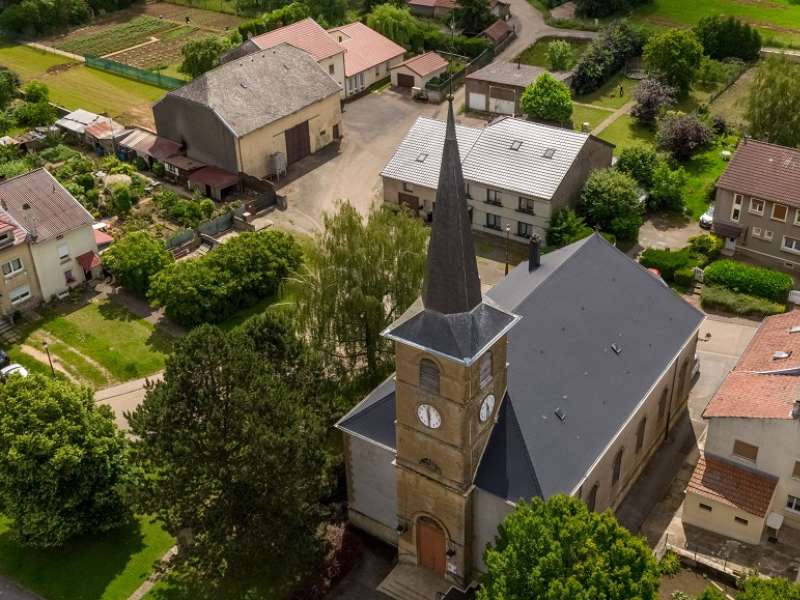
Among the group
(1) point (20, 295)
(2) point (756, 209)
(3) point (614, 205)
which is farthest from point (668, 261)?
(1) point (20, 295)

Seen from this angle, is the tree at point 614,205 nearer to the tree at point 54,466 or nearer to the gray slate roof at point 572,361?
the gray slate roof at point 572,361

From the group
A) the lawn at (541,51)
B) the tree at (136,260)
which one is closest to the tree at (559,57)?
the lawn at (541,51)

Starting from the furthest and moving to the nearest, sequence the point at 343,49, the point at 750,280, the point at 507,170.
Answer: the point at 343,49
the point at 507,170
the point at 750,280

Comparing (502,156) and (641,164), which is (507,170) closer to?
(502,156)

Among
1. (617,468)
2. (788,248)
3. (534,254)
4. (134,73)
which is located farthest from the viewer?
(134,73)

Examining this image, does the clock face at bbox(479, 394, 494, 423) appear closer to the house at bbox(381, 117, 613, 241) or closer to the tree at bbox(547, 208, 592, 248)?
the tree at bbox(547, 208, 592, 248)

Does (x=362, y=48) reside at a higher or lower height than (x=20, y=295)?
higher
